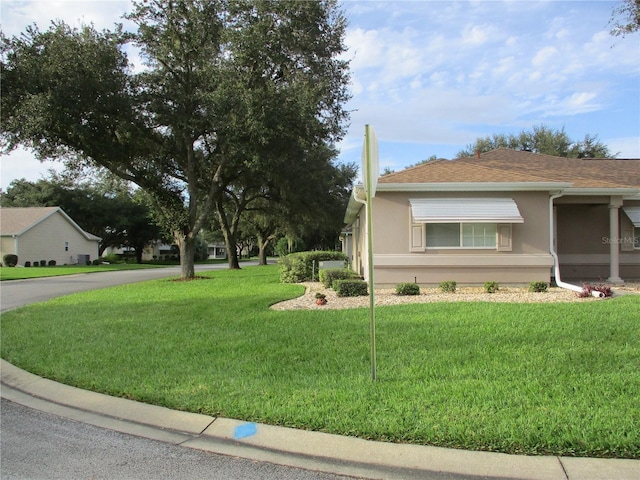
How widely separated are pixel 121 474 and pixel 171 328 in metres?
4.78

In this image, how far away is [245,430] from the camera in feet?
12.6

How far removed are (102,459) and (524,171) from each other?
532 inches

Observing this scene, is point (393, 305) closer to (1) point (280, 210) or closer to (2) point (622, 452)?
(2) point (622, 452)

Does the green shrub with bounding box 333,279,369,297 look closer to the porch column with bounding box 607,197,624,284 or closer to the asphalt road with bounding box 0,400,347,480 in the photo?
the asphalt road with bounding box 0,400,347,480

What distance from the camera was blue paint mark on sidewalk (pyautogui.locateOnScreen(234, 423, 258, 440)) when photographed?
377 cm

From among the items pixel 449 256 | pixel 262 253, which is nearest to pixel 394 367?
pixel 449 256

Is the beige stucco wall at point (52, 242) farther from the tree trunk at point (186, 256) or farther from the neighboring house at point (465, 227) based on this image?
the neighboring house at point (465, 227)

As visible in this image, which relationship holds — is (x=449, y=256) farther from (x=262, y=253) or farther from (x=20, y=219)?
(x=20, y=219)

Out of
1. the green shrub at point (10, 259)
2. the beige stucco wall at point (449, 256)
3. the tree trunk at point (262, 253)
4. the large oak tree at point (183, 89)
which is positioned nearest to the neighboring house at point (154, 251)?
the green shrub at point (10, 259)

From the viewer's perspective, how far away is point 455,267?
41.2 feet

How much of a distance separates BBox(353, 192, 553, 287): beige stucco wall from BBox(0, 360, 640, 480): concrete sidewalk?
8.89 meters

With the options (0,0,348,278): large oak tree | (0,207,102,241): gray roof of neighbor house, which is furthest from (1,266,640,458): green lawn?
(0,207,102,241): gray roof of neighbor house

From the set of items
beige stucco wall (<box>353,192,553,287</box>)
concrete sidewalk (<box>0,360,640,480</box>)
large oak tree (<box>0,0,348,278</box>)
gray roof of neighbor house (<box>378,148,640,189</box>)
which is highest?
large oak tree (<box>0,0,348,278</box>)

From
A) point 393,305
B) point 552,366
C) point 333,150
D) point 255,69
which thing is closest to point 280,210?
point 333,150
